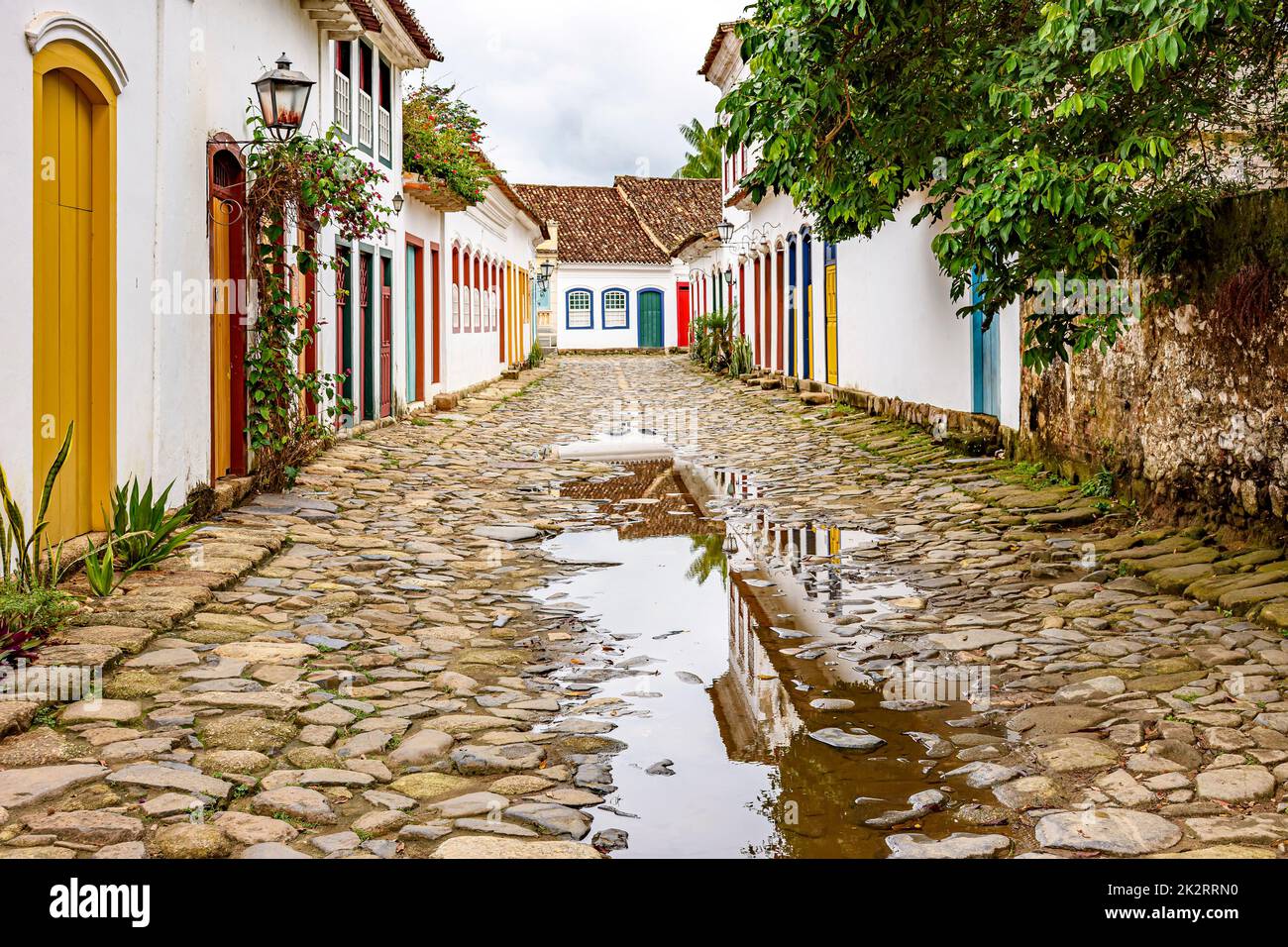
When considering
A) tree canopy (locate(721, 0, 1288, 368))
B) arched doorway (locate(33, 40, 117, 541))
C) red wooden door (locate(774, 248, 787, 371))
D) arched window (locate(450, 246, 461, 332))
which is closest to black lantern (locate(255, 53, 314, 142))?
arched doorway (locate(33, 40, 117, 541))

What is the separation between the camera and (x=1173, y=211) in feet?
24.3

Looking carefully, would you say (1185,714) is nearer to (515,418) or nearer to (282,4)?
(282,4)

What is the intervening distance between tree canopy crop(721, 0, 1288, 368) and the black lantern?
3764mm

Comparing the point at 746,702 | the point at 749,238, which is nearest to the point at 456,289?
the point at 749,238

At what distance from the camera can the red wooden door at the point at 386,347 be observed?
16062 mm

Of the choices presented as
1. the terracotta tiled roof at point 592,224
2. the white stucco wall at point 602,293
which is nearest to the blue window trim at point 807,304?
the terracotta tiled roof at point 592,224

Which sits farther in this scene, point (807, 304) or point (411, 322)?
point (807, 304)

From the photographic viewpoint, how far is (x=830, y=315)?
19.9 metres

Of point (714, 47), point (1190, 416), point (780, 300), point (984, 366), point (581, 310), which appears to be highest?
point (714, 47)

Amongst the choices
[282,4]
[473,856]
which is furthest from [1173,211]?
[282,4]

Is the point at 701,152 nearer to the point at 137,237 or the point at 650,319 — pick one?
the point at 650,319

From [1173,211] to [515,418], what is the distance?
12.7 metres

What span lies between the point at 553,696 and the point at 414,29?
12.7 meters

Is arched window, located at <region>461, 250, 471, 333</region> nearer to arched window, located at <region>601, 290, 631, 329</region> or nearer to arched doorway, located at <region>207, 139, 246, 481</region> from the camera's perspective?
arched doorway, located at <region>207, 139, 246, 481</region>
